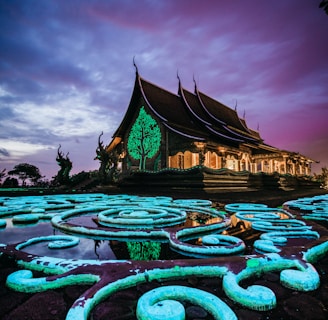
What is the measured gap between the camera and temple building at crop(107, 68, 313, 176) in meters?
12.7

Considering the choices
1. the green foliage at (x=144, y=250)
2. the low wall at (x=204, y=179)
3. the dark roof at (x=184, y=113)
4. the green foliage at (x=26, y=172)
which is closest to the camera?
the green foliage at (x=144, y=250)

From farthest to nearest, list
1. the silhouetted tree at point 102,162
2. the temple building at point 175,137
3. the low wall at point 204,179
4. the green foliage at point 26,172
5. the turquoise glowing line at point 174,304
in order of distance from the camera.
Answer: the green foliage at point 26,172, the temple building at point 175,137, the silhouetted tree at point 102,162, the low wall at point 204,179, the turquoise glowing line at point 174,304

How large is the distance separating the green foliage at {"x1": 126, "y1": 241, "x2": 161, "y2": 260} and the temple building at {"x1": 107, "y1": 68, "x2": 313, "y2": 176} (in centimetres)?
989

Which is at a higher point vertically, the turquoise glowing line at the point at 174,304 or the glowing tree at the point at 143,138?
the glowing tree at the point at 143,138

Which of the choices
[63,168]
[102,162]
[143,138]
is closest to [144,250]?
[102,162]

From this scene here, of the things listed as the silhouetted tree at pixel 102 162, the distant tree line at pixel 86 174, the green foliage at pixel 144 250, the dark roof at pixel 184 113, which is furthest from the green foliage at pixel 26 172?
the green foliage at pixel 144 250

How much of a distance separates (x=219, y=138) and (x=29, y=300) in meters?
13.7

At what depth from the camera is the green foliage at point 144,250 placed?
3.94 ft

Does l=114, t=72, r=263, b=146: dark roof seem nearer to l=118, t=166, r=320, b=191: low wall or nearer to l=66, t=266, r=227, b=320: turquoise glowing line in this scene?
l=118, t=166, r=320, b=191: low wall

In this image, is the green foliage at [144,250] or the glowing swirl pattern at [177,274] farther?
the green foliage at [144,250]

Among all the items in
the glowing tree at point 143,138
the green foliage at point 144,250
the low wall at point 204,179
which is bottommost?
the green foliage at point 144,250

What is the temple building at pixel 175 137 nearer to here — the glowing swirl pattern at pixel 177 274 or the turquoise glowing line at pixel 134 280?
the glowing swirl pattern at pixel 177 274

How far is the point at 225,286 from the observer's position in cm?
77

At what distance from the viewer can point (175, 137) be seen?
1262 cm
